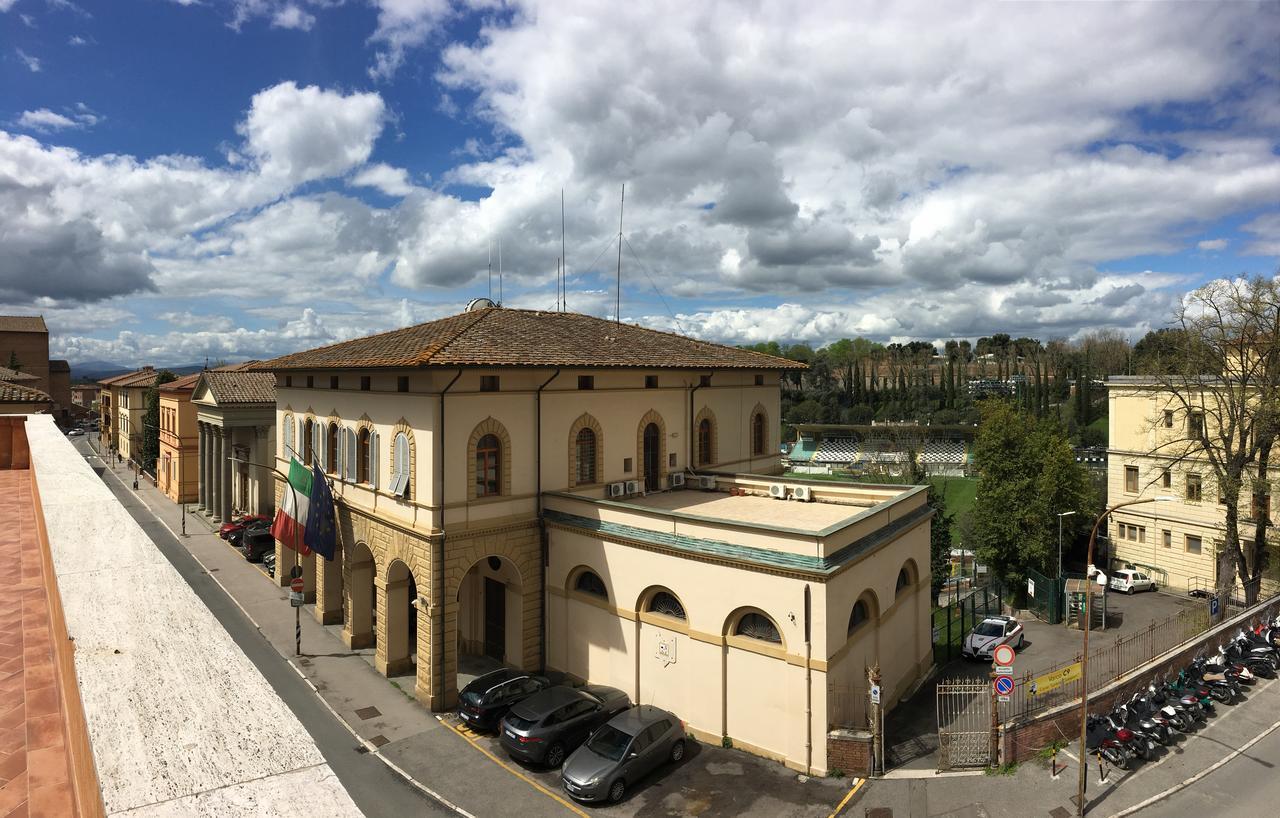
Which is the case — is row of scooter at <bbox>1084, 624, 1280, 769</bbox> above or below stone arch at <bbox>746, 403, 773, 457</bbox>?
below

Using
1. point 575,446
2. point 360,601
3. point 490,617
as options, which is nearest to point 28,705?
point 575,446

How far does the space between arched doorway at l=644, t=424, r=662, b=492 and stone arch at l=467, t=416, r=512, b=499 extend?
6129 mm

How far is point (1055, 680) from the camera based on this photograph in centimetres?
1895

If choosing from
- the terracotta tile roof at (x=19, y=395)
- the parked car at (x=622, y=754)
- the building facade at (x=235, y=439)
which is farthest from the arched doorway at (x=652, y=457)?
the building facade at (x=235, y=439)

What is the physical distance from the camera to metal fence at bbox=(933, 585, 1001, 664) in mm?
27141

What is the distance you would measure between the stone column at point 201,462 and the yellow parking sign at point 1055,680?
48.4 metres

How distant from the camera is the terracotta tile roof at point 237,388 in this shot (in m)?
42.0

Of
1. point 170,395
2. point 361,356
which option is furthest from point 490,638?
point 170,395

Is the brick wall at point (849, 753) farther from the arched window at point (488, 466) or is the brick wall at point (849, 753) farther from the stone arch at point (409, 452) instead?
the stone arch at point (409, 452)

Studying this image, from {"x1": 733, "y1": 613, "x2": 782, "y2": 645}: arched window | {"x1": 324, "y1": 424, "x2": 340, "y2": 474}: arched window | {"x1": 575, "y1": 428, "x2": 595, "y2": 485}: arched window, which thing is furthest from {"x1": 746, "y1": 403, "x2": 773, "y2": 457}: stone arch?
{"x1": 324, "y1": 424, "x2": 340, "y2": 474}: arched window

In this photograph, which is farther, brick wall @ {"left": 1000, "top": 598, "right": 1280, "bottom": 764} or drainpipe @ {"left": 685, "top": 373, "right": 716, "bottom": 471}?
drainpipe @ {"left": 685, "top": 373, "right": 716, "bottom": 471}

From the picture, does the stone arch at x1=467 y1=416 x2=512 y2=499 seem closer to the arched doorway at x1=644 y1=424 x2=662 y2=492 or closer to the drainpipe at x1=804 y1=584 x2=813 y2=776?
the arched doorway at x1=644 y1=424 x2=662 y2=492

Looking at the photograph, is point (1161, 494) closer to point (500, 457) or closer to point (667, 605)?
point (667, 605)

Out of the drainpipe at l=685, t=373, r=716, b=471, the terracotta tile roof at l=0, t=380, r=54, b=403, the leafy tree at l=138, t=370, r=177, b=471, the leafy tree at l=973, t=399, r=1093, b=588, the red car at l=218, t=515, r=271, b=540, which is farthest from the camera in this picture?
the leafy tree at l=138, t=370, r=177, b=471
